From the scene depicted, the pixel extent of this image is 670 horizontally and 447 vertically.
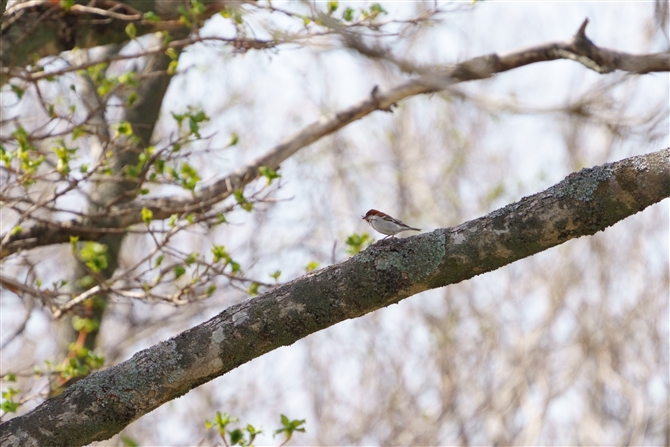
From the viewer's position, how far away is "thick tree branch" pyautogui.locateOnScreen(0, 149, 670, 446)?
215 centimetres

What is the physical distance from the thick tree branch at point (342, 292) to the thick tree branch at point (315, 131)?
155 cm

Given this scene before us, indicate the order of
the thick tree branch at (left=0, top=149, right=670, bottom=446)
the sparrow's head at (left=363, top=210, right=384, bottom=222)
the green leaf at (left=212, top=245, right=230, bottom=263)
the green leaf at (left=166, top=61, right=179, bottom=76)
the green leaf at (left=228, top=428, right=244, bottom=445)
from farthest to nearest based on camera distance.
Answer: the green leaf at (left=166, top=61, right=179, bottom=76)
the sparrow's head at (left=363, top=210, right=384, bottom=222)
the green leaf at (left=212, top=245, right=230, bottom=263)
the green leaf at (left=228, top=428, right=244, bottom=445)
the thick tree branch at (left=0, top=149, right=670, bottom=446)

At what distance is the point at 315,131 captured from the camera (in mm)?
4566

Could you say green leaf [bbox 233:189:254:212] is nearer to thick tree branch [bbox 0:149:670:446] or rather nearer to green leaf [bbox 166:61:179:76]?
green leaf [bbox 166:61:179:76]

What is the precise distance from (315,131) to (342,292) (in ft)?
8.16

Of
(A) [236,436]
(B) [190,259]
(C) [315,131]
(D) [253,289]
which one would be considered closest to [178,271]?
(B) [190,259]

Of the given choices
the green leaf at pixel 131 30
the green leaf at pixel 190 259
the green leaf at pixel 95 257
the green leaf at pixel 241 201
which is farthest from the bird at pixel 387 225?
the green leaf at pixel 131 30

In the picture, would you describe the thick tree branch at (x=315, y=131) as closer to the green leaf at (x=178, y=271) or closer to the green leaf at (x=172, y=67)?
the green leaf at (x=178, y=271)

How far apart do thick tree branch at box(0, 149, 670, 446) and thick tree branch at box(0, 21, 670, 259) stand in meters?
1.55

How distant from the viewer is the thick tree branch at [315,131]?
3836mm

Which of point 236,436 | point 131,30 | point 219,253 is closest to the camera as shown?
point 236,436

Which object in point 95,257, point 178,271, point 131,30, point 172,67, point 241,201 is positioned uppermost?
point 131,30

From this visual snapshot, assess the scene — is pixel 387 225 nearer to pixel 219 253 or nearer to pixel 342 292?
pixel 219 253

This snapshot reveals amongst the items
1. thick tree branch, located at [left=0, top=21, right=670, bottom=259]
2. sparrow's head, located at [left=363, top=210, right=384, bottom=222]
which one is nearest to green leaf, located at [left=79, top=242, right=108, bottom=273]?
thick tree branch, located at [left=0, top=21, right=670, bottom=259]
